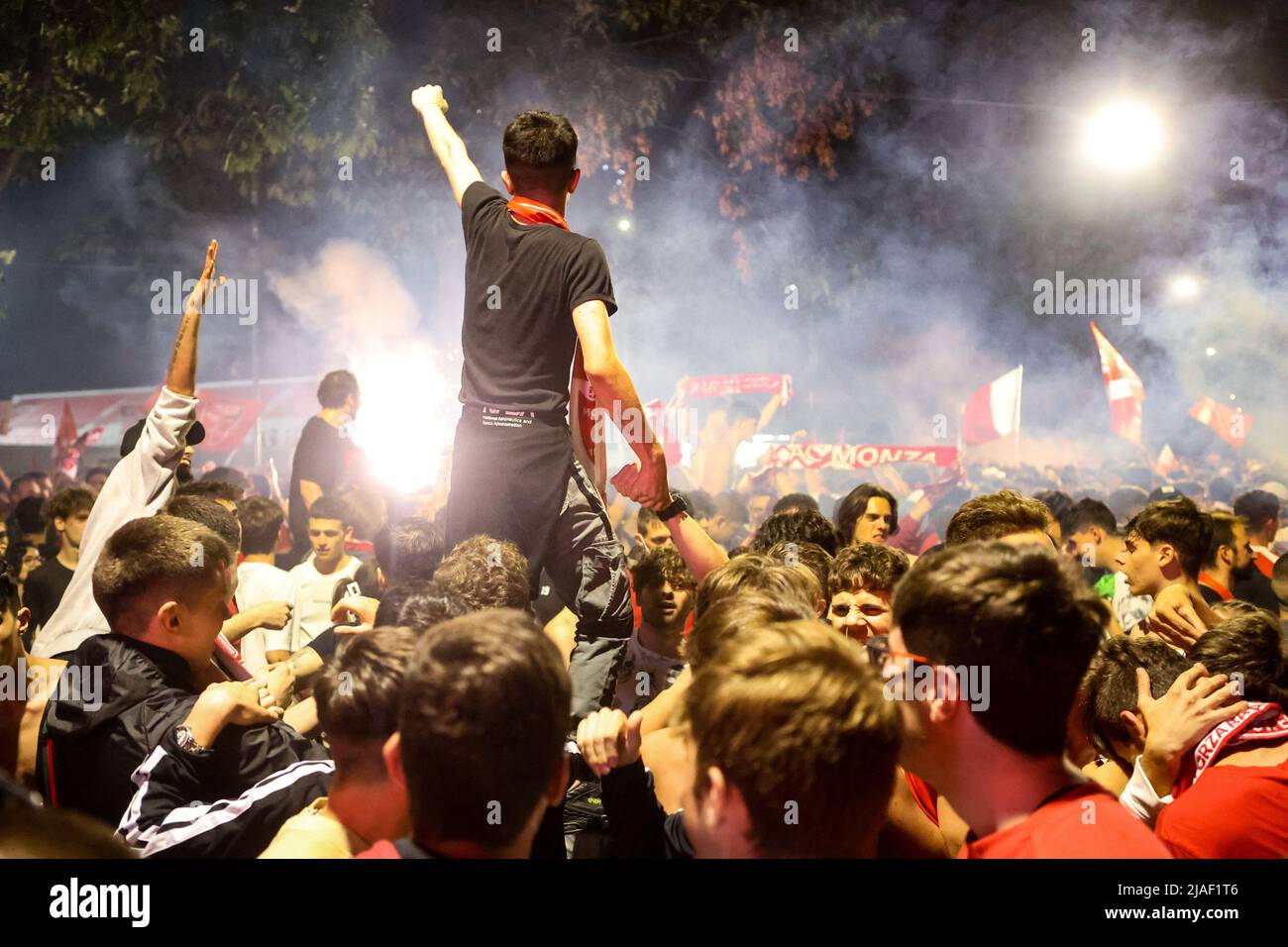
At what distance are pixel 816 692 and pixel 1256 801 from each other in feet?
4.36

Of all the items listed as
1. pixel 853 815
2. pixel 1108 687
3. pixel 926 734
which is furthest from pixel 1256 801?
pixel 853 815

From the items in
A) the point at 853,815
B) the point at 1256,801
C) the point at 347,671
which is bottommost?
the point at 1256,801

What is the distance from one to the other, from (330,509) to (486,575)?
204 centimetres

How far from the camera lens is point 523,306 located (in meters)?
3.31

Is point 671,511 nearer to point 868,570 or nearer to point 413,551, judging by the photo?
point 868,570

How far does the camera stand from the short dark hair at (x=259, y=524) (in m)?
4.71

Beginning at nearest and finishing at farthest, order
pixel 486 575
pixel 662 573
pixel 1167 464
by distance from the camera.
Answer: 1. pixel 486 575
2. pixel 662 573
3. pixel 1167 464

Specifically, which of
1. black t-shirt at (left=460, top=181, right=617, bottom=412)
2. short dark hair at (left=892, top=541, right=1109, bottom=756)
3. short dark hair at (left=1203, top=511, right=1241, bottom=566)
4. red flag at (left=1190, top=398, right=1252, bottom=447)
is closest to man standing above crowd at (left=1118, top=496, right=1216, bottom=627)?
short dark hair at (left=1203, top=511, right=1241, bottom=566)

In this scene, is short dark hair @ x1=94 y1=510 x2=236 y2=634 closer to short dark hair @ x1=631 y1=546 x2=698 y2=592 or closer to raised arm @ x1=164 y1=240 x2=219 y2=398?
raised arm @ x1=164 y1=240 x2=219 y2=398

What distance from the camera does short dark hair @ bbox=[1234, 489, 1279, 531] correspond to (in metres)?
6.22

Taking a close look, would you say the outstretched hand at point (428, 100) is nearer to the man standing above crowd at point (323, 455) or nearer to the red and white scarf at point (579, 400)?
the red and white scarf at point (579, 400)

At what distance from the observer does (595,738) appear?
2.02 meters

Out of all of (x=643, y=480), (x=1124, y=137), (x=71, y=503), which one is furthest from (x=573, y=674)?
(x=1124, y=137)
